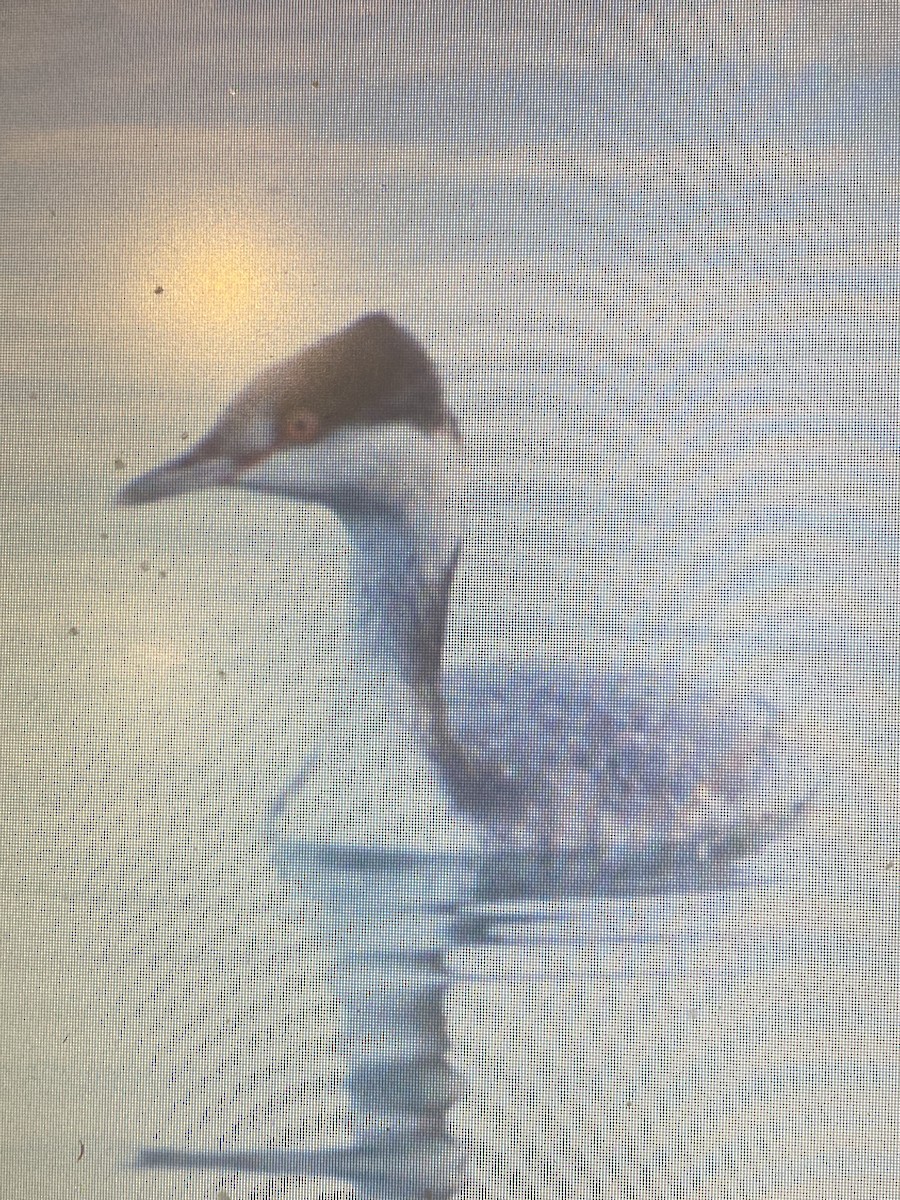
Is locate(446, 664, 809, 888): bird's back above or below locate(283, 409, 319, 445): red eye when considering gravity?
below

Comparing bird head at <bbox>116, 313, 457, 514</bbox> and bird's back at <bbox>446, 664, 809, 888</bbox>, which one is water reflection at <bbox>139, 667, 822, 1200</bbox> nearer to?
bird's back at <bbox>446, 664, 809, 888</bbox>

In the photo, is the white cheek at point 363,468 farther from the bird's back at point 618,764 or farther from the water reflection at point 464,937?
the water reflection at point 464,937

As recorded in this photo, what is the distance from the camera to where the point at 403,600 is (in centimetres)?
92

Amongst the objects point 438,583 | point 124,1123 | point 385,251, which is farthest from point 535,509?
point 124,1123

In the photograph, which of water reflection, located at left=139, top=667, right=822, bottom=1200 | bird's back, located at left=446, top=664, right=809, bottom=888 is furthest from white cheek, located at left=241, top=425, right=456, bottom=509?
water reflection, located at left=139, top=667, right=822, bottom=1200

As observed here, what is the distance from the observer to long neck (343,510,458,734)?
2.98ft

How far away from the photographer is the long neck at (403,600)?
2.98 feet

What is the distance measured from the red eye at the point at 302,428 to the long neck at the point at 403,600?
0.09 metres

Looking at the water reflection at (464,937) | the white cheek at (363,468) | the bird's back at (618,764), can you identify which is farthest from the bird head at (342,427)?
the water reflection at (464,937)

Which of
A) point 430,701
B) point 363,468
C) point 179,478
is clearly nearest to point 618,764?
point 430,701

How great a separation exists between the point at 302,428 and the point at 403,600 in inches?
6.9

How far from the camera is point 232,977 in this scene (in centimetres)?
90

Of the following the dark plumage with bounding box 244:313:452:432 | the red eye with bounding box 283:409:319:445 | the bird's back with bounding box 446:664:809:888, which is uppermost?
the dark plumage with bounding box 244:313:452:432

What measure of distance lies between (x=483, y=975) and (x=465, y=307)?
1.88ft
